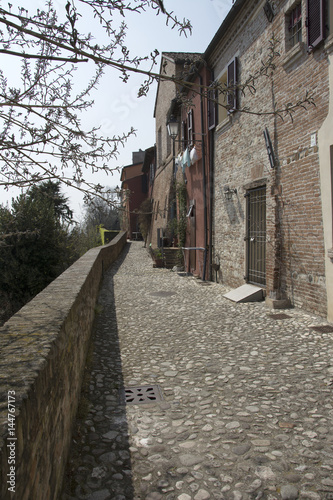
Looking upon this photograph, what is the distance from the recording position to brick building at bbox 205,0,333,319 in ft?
17.6

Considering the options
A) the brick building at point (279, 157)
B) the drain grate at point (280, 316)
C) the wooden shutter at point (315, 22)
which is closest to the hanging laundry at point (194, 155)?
the brick building at point (279, 157)

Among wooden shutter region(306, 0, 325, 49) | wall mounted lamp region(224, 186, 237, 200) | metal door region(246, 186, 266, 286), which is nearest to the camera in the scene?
wooden shutter region(306, 0, 325, 49)

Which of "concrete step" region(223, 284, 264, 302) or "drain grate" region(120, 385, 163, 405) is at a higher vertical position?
"concrete step" region(223, 284, 264, 302)

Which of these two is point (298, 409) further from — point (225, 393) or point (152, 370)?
point (152, 370)

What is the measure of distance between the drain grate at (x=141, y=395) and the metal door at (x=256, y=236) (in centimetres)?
459

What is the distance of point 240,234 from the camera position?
8.38 meters

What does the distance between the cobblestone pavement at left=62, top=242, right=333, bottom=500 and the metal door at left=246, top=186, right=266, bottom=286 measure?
→ 2052 millimetres

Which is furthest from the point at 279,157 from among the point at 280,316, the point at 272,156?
the point at 280,316

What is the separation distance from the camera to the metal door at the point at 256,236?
7.45m

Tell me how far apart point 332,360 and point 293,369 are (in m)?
0.51

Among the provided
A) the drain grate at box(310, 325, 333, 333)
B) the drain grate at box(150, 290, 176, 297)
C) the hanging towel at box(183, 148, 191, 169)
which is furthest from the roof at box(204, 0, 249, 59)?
the drain grate at box(310, 325, 333, 333)

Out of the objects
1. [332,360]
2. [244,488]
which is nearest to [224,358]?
[332,360]

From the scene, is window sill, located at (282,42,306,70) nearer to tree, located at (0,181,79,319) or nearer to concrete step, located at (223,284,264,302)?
concrete step, located at (223,284,264,302)

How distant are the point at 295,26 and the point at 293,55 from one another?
2.28 feet
